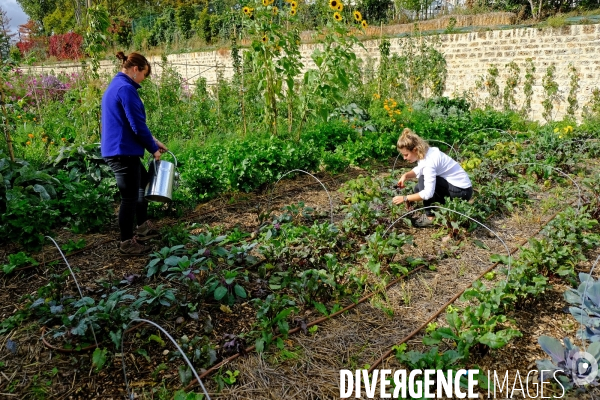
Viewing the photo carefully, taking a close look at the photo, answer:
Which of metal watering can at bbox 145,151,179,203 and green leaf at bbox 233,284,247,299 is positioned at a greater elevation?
metal watering can at bbox 145,151,179,203

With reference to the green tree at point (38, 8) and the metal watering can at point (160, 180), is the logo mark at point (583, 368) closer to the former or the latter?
the metal watering can at point (160, 180)

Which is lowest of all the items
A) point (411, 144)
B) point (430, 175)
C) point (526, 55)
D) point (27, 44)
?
point (430, 175)

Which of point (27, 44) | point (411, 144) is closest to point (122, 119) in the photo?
point (411, 144)

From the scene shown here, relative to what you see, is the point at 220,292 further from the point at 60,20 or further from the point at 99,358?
the point at 60,20

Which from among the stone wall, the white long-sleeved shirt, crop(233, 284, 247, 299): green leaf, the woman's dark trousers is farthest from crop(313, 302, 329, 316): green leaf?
the stone wall

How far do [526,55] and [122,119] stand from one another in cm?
905

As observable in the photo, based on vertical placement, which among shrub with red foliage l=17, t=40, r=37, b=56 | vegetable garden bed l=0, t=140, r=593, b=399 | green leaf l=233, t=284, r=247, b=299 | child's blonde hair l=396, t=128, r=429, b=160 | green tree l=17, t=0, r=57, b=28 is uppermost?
green tree l=17, t=0, r=57, b=28

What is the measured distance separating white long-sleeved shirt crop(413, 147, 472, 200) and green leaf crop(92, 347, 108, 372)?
279 cm

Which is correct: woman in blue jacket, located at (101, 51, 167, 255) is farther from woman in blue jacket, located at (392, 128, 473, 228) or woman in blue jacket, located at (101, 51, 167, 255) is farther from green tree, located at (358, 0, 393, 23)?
green tree, located at (358, 0, 393, 23)

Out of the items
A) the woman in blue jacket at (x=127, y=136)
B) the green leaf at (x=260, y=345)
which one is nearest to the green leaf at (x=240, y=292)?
the green leaf at (x=260, y=345)

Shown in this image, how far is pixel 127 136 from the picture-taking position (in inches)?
133

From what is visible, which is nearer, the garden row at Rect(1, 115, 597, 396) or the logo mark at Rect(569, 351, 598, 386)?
the logo mark at Rect(569, 351, 598, 386)

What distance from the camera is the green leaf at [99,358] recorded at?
88.3 inches

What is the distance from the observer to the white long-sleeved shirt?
3977 mm
